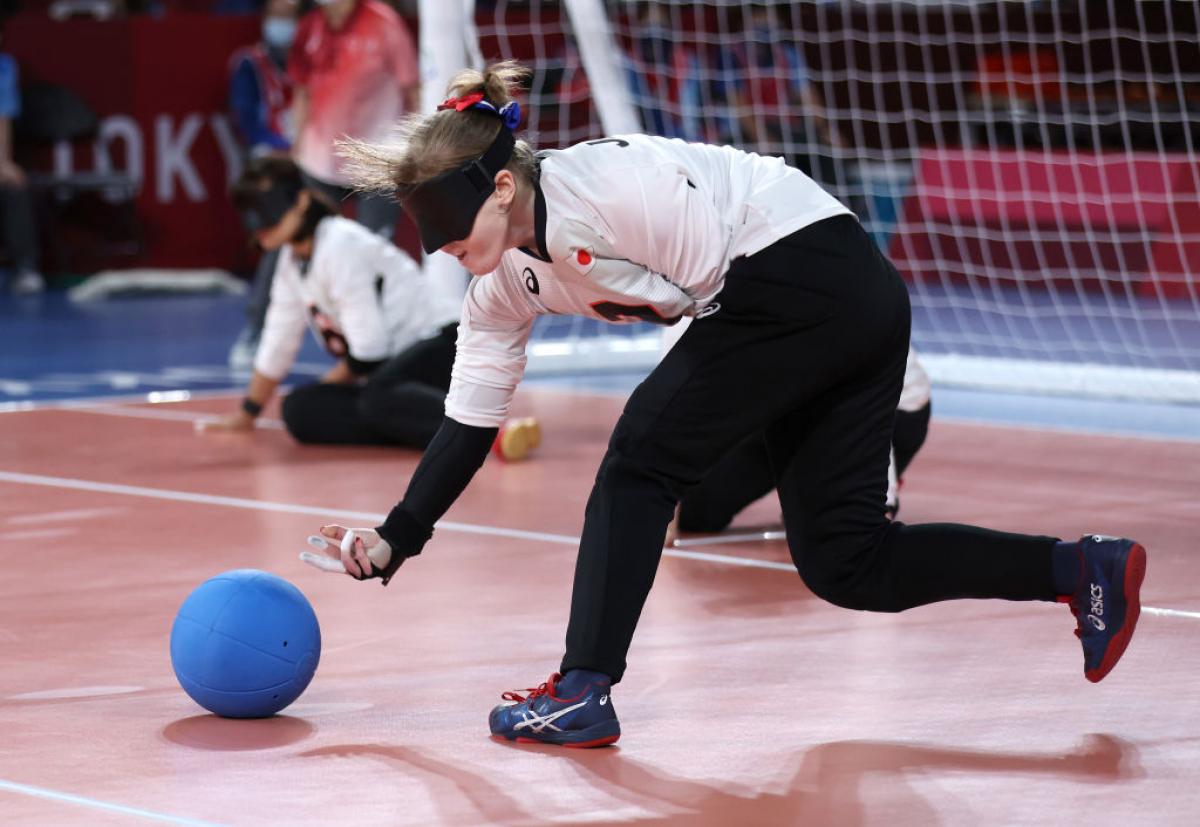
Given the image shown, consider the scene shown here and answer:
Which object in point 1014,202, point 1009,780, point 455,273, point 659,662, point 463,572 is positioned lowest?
point 1014,202

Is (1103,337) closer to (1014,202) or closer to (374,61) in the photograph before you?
(1014,202)

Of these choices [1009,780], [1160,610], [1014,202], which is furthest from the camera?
→ [1014,202]

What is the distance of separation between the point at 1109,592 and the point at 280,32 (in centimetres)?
1244

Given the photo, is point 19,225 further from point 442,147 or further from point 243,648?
point 442,147

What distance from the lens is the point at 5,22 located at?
1603 cm

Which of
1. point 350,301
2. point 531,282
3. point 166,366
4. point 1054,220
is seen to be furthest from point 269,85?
point 531,282

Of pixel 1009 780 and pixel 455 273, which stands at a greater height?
pixel 1009 780

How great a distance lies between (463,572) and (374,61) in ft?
17.4

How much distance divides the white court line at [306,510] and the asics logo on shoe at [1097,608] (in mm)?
1185

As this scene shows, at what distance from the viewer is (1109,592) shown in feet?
13.9

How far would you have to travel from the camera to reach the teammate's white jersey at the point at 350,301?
26.6 ft

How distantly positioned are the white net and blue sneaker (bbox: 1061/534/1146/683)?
8.46 metres

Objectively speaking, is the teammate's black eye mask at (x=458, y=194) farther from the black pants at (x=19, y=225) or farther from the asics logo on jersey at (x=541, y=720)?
the black pants at (x=19, y=225)

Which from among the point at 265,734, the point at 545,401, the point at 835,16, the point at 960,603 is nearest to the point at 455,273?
the point at 545,401
